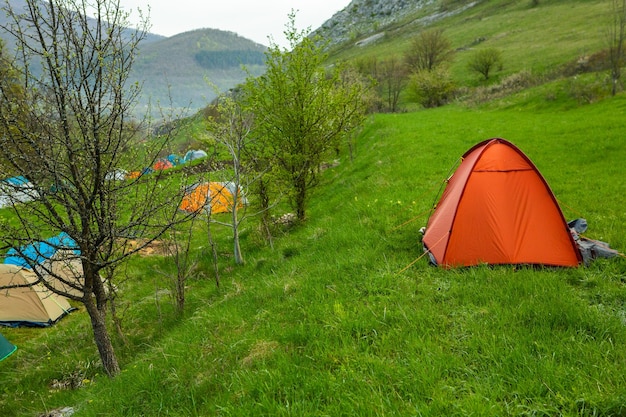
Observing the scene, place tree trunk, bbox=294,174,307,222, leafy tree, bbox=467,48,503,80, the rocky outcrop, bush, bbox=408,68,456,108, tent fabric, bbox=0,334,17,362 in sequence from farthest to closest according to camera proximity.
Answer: the rocky outcrop → leafy tree, bbox=467,48,503,80 → bush, bbox=408,68,456,108 → tree trunk, bbox=294,174,307,222 → tent fabric, bbox=0,334,17,362

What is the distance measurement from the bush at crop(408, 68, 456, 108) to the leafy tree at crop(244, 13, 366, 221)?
39015mm

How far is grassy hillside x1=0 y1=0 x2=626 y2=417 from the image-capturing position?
3672 millimetres

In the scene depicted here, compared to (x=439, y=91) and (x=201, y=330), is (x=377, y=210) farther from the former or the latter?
(x=439, y=91)

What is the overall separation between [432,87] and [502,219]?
44831mm

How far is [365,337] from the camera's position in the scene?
187 inches

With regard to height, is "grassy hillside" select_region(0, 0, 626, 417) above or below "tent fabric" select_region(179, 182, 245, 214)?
below

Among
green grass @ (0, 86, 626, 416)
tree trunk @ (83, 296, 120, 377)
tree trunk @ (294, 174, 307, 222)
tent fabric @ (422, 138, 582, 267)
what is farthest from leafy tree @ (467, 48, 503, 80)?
tree trunk @ (83, 296, 120, 377)

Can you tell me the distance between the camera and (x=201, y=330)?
6227 millimetres

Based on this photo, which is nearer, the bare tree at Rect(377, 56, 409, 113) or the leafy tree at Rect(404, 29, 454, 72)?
the bare tree at Rect(377, 56, 409, 113)

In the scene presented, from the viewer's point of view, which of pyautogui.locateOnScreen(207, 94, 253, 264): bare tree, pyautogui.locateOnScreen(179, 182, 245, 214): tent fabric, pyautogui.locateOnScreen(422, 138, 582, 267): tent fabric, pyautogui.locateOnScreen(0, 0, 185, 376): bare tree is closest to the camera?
pyautogui.locateOnScreen(0, 0, 185, 376): bare tree

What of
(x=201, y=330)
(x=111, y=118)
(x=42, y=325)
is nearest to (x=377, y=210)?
(x=201, y=330)

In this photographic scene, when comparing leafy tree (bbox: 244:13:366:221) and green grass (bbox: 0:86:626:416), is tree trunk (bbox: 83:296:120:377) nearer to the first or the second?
green grass (bbox: 0:86:626:416)

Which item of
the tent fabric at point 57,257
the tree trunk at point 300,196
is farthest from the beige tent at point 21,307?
the tree trunk at point 300,196

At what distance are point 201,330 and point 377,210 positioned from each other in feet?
20.2
